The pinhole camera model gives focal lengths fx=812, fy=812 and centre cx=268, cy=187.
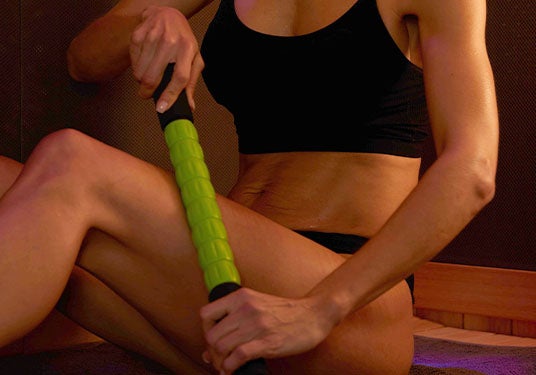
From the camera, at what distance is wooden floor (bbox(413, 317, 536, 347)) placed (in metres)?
1.99

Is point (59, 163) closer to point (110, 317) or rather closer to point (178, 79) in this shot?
point (178, 79)

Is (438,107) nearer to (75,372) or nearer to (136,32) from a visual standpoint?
(136,32)

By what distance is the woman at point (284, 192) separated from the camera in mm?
915

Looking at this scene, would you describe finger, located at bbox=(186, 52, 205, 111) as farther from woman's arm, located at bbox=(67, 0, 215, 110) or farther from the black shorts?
the black shorts

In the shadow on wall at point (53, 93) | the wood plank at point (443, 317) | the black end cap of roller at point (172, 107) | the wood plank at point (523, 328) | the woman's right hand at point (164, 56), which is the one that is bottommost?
the wood plank at point (443, 317)

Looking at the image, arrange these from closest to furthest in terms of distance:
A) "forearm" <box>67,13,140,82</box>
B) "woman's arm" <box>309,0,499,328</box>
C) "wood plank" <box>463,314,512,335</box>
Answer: "woman's arm" <box>309,0,499,328</box> < "forearm" <box>67,13,140,82</box> < "wood plank" <box>463,314,512,335</box>

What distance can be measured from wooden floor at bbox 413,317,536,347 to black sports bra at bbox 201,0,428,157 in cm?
89

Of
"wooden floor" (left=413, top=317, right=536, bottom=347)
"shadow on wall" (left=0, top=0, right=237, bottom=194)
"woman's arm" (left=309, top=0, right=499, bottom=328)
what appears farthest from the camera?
"wooden floor" (left=413, top=317, right=536, bottom=347)

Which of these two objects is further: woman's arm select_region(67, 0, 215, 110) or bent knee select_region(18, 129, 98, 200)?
woman's arm select_region(67, 0, 215, 110)

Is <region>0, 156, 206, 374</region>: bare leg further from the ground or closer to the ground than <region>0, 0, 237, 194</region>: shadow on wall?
closer to the ground

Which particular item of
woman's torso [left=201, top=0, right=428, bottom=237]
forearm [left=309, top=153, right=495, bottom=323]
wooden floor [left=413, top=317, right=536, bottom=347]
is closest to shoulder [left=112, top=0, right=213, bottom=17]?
woman's torso [left=201, top=0, right=428, bottom=237]

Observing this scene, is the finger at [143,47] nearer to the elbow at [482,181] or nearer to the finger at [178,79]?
the finger at [178,79]

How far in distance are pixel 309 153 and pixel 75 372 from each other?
57 centimetres

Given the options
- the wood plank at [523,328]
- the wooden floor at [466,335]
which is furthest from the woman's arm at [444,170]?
the wood plank at [523,328]
